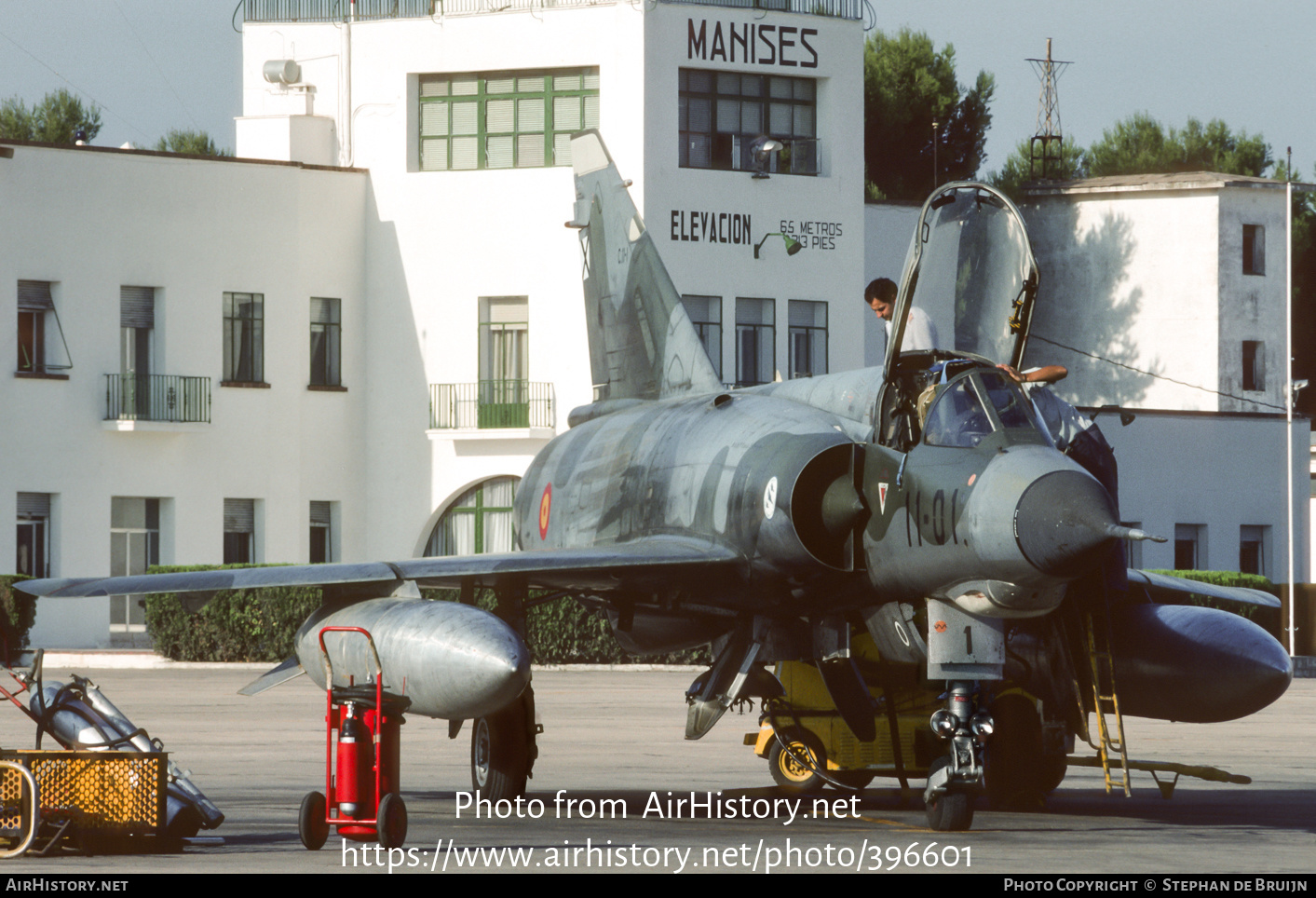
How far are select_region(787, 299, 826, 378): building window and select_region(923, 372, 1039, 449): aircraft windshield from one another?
34.4 meters

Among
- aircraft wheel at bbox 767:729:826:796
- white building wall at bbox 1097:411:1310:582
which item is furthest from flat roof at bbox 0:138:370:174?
aircraft wheel at bbox 767:729:826:796

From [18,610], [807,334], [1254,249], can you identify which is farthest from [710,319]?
[1254,249]

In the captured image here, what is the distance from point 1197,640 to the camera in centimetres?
1406

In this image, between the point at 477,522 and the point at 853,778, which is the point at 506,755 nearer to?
the point at 853,778

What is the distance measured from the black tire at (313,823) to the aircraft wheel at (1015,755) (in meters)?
5.10

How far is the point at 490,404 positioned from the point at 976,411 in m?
34.1

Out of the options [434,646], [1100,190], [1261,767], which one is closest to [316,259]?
[1100,190]

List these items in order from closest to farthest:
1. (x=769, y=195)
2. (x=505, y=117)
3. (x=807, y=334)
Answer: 1. (x=505, y=117)
2. (x=769, y=195)
3. (x=807, y=334)

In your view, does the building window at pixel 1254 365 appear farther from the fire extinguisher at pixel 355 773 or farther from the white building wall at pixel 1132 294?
the fire extinguisher at pixel 355 773

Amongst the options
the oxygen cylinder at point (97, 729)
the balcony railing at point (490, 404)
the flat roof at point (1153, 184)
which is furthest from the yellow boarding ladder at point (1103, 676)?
the flat roof at point (1153, 184)

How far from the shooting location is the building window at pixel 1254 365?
61.7 meters

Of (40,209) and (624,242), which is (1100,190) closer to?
(40,209)

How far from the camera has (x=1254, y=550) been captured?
51.6 metres

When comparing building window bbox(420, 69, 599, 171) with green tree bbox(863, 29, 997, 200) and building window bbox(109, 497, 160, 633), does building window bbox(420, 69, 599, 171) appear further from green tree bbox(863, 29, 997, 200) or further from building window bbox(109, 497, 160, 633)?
green tree bbox(863, 29, 997, 200)
